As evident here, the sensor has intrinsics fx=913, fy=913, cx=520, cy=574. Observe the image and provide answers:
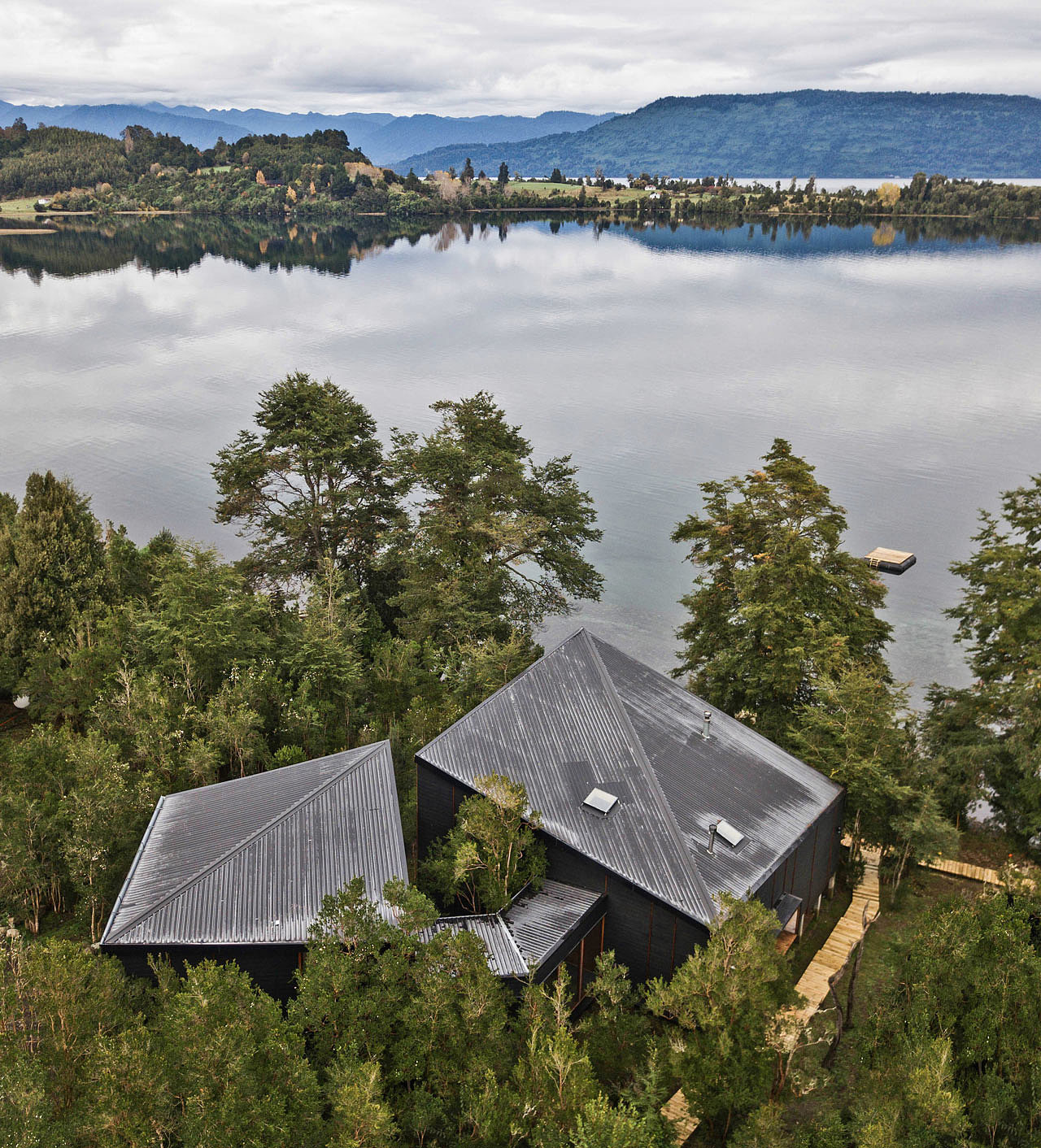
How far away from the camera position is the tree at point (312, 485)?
3700 centimetres

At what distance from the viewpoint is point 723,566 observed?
29562mm

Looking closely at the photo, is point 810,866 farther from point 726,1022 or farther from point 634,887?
point 726,1022

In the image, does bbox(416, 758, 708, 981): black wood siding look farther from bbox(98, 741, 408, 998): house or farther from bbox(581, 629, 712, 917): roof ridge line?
bbox(98, 741, 408, 998): house

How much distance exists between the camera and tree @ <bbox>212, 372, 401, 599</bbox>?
3700 cm

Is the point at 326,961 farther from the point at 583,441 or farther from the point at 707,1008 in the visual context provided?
the point at 583,441

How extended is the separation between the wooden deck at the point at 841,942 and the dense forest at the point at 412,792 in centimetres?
51

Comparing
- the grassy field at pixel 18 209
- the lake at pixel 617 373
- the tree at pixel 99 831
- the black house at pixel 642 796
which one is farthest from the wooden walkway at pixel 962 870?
the grassy field at pixel 18 209

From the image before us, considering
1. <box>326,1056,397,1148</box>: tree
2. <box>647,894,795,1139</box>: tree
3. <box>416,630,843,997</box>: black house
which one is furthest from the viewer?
<box>416,630,843,997</box>: black house

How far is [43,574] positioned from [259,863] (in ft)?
62.5

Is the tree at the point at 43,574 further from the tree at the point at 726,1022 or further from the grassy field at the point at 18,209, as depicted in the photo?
the grassy field at the point at 18,209

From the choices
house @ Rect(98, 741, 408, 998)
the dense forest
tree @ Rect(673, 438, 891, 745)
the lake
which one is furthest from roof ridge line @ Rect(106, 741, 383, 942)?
the lake

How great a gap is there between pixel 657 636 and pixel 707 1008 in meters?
26.2

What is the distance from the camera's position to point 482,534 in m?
33.9

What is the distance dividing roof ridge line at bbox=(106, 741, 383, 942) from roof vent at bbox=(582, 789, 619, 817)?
5.31 metres
